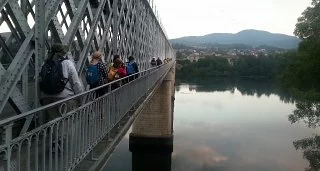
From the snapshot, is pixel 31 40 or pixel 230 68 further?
pixel 230 68

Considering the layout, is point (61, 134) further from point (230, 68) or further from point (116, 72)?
point (230, 68)

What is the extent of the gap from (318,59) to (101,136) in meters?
17.9

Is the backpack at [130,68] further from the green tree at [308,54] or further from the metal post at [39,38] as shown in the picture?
the green tree at [308,54]

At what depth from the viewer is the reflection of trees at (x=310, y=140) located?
18.7 m

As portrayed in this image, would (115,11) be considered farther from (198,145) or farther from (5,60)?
(198,145)

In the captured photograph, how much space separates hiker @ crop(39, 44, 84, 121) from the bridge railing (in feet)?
0.52

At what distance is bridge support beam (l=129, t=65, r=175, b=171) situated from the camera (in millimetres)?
32506

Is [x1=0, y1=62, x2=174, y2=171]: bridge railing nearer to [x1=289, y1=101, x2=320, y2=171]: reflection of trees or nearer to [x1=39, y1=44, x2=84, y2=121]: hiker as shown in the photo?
[x1=39, y1=44, x2=84, y2=121]: hiker

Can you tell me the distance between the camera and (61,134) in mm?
4086

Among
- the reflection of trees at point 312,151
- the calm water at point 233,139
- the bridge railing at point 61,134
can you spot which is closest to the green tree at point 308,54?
the reflection of trees at point 312,151

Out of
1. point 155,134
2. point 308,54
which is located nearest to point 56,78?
point 308,54

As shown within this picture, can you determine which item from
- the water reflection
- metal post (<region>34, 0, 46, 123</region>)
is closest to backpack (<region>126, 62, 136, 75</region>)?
metal post (<region>34, 0, 46, 123</region>)

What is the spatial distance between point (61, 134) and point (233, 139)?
34136 mm

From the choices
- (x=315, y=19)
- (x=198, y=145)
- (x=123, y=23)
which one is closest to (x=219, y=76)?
(x=198, y=145)
